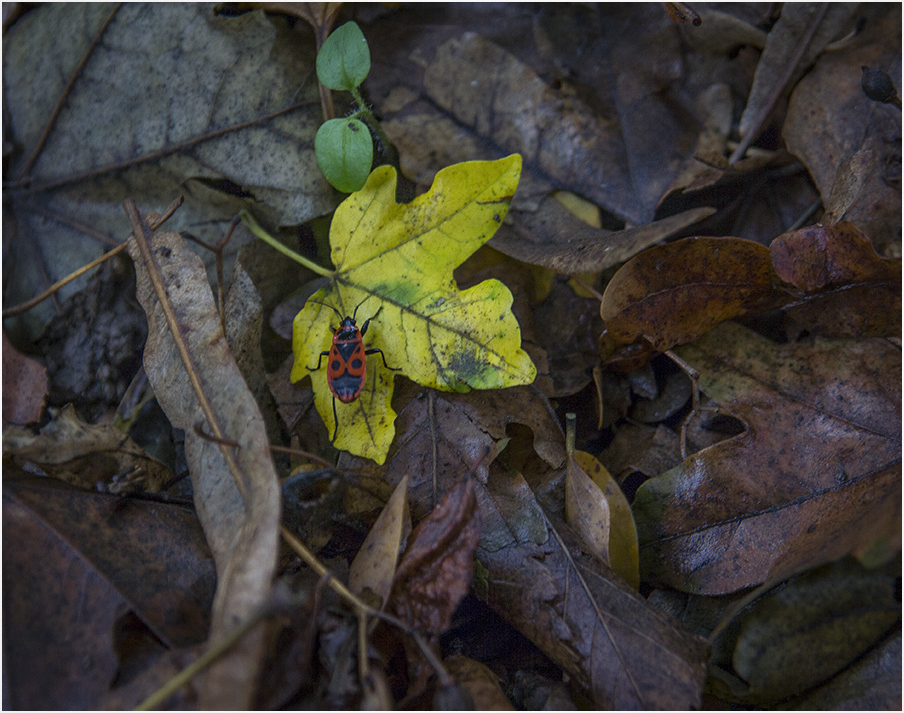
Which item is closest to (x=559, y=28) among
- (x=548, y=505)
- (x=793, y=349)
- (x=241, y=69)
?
(x=241, y=69)

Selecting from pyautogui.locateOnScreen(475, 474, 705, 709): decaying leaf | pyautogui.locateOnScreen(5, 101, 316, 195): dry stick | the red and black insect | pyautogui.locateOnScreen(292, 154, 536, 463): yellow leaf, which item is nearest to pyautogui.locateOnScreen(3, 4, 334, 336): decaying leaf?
pyautogui.locateOnScreen(5, 101, 316, 195): dry stick

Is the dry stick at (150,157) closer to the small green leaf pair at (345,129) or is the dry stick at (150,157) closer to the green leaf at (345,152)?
the small green leaf pair at (345,129)

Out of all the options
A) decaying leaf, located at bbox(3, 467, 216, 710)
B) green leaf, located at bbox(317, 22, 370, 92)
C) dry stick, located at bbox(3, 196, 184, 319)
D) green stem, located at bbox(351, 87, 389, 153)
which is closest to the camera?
decaying leaf, located at bbox(3, 467, 216, 710)

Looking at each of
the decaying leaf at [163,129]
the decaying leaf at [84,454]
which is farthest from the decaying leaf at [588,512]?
the decaying leaf at [163,129]

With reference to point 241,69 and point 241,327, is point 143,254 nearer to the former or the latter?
point 241,327

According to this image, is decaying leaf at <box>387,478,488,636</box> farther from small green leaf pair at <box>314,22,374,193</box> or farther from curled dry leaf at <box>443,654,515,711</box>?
small green leaf pair at <box>314,22,374,193</box>
